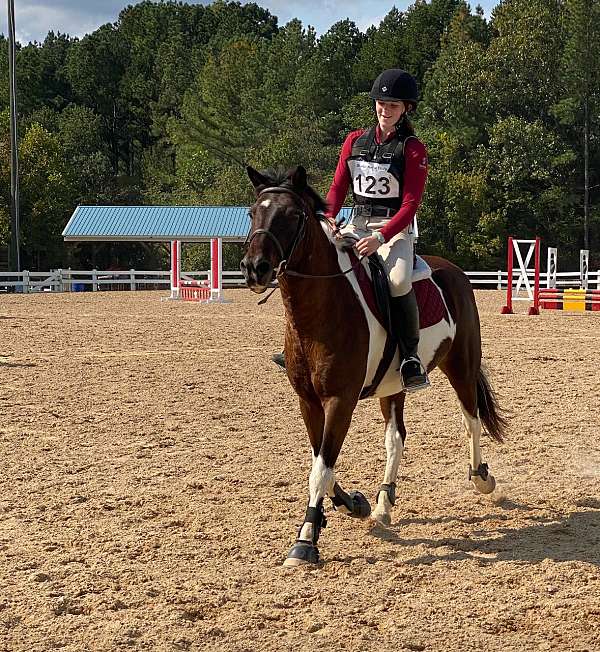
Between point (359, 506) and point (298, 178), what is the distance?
6.67 feet

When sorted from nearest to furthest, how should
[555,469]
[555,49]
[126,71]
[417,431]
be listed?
1. [555,469]
2. [417,431]
3. [555,49]
4. [126,71]

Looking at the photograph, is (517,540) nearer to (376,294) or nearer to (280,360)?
(376,294)

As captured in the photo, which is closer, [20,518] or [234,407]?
[20,518]

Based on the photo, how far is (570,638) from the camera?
3713 mm

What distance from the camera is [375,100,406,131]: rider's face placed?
5.34m

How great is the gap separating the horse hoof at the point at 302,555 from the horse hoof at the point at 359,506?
735 millimetres

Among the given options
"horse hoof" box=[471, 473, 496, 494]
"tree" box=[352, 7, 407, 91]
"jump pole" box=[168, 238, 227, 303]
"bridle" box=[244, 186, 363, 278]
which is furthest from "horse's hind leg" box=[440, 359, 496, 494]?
"tree" box=[352, 7, 407, 91]

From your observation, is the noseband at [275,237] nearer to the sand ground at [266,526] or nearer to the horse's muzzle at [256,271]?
the horse's muzzle at [256,271]

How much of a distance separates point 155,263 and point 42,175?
9.29m

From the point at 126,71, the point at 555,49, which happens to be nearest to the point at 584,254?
the point at 555,49

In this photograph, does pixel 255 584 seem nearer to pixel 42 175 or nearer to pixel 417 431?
pixel 417 431

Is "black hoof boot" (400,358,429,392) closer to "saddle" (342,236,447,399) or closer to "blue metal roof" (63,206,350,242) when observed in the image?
"saddle" (342,236,447,399)

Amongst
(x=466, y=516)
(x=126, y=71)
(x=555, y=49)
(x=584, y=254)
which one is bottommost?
(x=466, y=516)

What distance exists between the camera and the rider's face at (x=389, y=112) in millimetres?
5340
